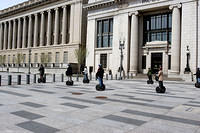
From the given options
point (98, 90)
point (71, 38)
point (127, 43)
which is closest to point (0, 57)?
point (71, 38)

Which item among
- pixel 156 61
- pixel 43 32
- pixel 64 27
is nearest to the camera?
pixel 156 61

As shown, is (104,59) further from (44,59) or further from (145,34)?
(44,59)

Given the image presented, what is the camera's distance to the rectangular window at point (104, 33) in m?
41.2

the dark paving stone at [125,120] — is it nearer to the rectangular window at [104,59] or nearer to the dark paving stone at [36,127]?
the dark paving stone at [36,127]

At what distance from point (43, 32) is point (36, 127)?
187ft

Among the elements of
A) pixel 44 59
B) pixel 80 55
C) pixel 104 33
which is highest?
pixel 104 33

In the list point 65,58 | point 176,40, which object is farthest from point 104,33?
point 176,40

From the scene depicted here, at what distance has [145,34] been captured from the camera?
37281mm

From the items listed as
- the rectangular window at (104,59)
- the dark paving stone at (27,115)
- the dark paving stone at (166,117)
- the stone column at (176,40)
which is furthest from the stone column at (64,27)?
the dark paving stone at (166,117)

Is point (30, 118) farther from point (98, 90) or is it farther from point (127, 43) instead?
point (127, 43)

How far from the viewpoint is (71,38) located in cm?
5025

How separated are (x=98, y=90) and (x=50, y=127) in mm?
8656

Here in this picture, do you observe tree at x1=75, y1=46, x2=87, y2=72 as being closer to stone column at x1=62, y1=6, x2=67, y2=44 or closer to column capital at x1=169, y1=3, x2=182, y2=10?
stone column at x1=62, y1=6, x2=67, y2=44

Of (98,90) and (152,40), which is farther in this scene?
(152,40)
